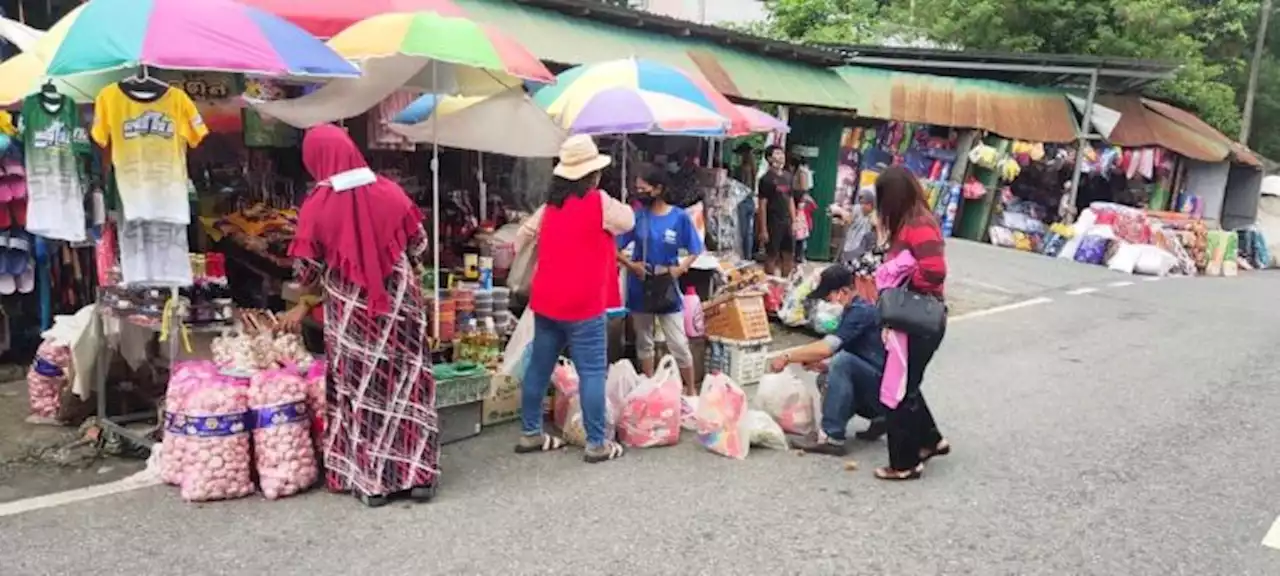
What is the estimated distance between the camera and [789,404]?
6477 millimetres

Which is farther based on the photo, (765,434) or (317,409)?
(765,434)

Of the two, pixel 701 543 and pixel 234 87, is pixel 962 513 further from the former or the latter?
pixel 234 87

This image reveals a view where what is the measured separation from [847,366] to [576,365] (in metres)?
1.64

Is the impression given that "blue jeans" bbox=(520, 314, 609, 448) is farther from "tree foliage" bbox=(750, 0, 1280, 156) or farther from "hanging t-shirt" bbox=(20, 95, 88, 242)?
"tree foliage" bbox=(750, 0, 1280, 156)

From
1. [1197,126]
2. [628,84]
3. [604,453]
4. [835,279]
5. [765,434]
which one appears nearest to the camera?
[604,453]

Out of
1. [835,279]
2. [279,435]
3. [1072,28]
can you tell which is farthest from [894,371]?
[1072,28]

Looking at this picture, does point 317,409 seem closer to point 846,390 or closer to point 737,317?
point 846,390

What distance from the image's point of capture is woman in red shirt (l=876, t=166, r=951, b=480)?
5.48 meters

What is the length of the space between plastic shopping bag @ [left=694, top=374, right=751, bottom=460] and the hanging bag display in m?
1.03

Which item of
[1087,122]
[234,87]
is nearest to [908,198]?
[234,87]

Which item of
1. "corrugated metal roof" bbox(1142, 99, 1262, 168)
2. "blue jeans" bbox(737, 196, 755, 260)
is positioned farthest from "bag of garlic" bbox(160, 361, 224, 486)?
"corrugated metal roof" bbox(1142, 99, 1262, 168)

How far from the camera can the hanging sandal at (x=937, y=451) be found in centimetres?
600

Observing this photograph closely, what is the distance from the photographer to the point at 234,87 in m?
6.87

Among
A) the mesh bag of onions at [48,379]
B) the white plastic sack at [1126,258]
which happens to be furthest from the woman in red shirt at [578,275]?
the white plastic sack at [1126,258]
